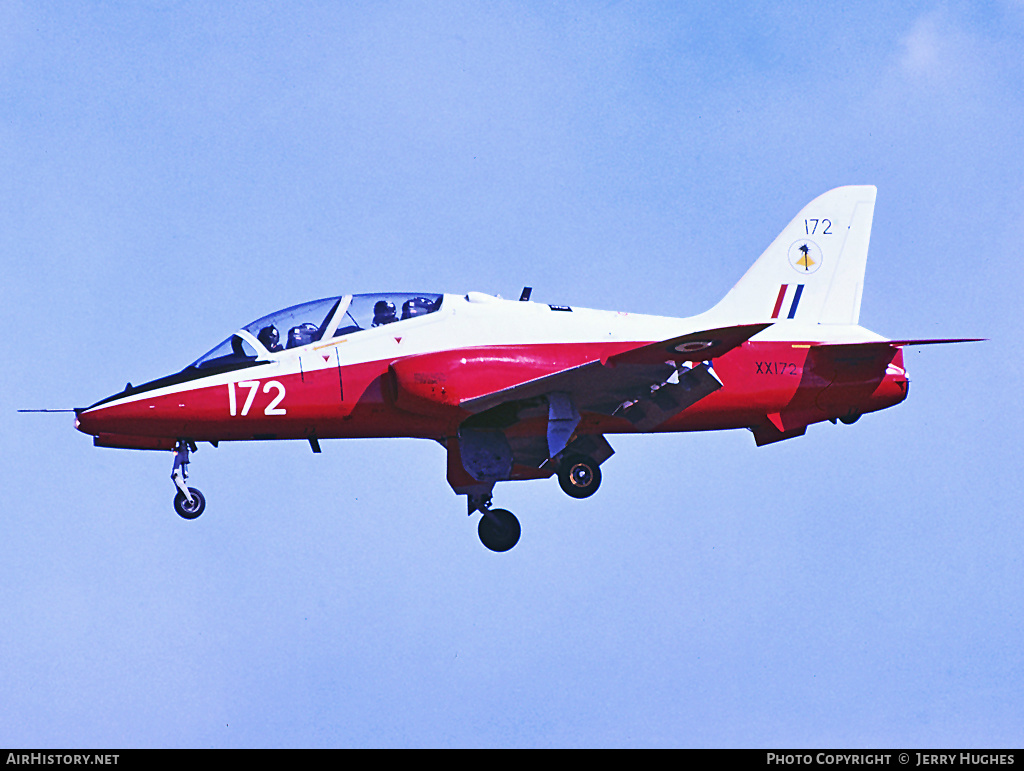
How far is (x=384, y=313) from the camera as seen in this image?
2272 centimetres

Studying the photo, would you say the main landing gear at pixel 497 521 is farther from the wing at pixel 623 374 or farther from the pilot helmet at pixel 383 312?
the pilot helmet at pixel 383 312

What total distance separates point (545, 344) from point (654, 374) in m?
1.84

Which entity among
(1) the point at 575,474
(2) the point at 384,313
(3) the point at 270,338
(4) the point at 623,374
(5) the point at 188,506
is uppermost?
(2) the point at 384,313

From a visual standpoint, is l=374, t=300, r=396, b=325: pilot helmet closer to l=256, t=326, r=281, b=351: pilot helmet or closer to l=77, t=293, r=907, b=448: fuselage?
l=77, t=293, r=907, b=448: fuselage

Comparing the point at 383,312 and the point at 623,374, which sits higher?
the point at 383,312

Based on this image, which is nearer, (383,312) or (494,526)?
(383,312)

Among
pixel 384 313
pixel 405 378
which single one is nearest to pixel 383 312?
pixel 384 313

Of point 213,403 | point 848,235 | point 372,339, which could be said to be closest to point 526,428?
point 372,339

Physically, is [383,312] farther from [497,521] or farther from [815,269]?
[815,269]

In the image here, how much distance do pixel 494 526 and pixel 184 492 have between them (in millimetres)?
5218

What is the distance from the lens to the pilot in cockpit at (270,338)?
22500mm

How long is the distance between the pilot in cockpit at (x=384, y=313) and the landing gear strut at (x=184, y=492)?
11.3 feet
